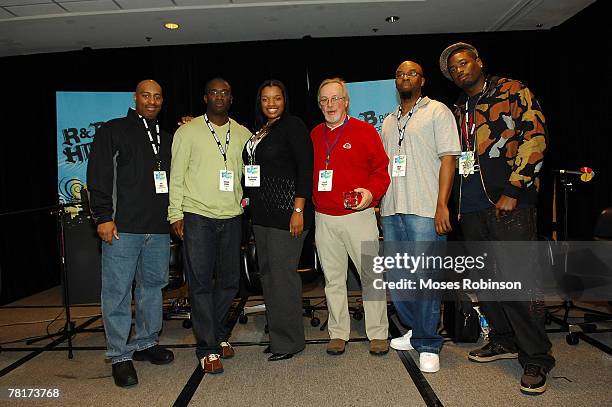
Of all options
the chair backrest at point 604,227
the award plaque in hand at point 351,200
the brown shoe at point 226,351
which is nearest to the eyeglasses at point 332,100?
the award plaque in hand at point 351,200

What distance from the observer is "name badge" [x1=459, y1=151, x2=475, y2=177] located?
2.65 metres

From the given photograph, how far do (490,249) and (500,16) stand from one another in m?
4.00

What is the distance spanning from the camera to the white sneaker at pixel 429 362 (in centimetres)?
267

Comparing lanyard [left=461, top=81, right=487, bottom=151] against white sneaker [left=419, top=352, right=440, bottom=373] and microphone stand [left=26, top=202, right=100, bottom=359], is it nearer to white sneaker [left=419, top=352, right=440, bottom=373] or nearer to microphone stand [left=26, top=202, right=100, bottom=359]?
white sneaker [left=419, top=352, right=440, bottom=373]

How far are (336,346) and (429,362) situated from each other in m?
0.60

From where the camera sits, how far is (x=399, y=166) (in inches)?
111

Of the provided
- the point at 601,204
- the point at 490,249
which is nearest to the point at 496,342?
the point at 490,249

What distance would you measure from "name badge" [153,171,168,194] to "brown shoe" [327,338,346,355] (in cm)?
142

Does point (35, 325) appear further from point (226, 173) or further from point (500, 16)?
point (500, 16)

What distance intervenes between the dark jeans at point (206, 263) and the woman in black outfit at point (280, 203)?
0.19 meters

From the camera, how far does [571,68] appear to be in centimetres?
553

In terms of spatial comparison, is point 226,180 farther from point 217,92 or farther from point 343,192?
point 343,192

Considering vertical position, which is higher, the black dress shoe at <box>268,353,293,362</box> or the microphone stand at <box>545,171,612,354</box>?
the microphone stand at <box>545,171,612,354</box>

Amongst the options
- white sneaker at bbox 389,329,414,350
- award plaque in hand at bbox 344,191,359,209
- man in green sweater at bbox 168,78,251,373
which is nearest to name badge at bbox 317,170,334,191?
award plaque in hand at bbox 344,191,359,209
